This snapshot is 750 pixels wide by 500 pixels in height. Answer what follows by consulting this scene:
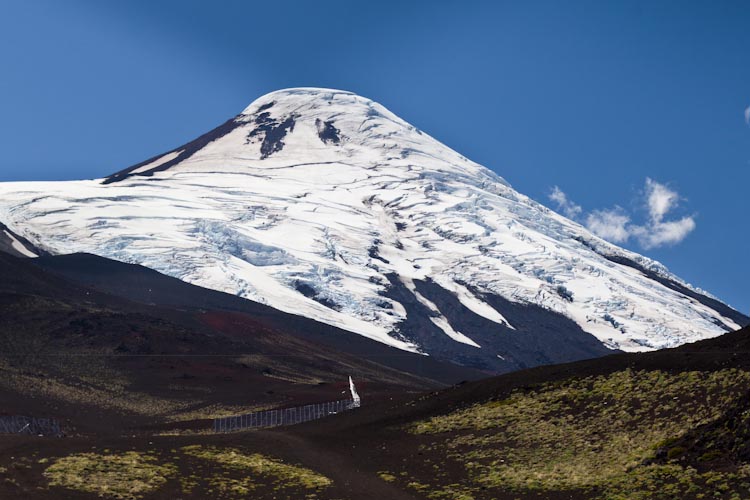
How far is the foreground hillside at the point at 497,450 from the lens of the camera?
119 feet

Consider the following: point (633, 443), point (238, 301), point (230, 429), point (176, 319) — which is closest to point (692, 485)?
point (633, 443)

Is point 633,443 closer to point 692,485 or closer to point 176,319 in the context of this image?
point 692,485

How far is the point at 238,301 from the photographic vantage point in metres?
162

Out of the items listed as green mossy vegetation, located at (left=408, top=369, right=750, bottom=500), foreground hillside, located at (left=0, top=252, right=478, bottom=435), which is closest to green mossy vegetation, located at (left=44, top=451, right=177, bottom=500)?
green mossy vegetation, located at (left=408, top=369, right=750, bottom=500)

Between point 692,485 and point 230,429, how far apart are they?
3626 cm

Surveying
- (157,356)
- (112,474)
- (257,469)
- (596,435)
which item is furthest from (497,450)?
(157,356)

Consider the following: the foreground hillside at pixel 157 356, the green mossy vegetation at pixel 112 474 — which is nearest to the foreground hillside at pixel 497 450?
the green mossy vegetation at pixel 112 474

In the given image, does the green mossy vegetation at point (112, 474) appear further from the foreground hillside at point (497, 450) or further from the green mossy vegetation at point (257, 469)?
the green mossy vegetation at point (257, 469)

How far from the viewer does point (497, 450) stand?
4438 centimetres

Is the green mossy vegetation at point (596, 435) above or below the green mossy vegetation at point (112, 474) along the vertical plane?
above

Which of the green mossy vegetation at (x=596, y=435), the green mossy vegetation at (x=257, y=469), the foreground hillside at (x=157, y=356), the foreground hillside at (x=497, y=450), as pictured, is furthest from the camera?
the foreground hillside at (x=157, y=356)

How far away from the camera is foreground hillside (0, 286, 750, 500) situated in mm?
36375

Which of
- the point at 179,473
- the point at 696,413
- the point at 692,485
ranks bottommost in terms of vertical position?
the point at 179,473

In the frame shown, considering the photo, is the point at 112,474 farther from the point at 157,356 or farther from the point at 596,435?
the point at 157,356
